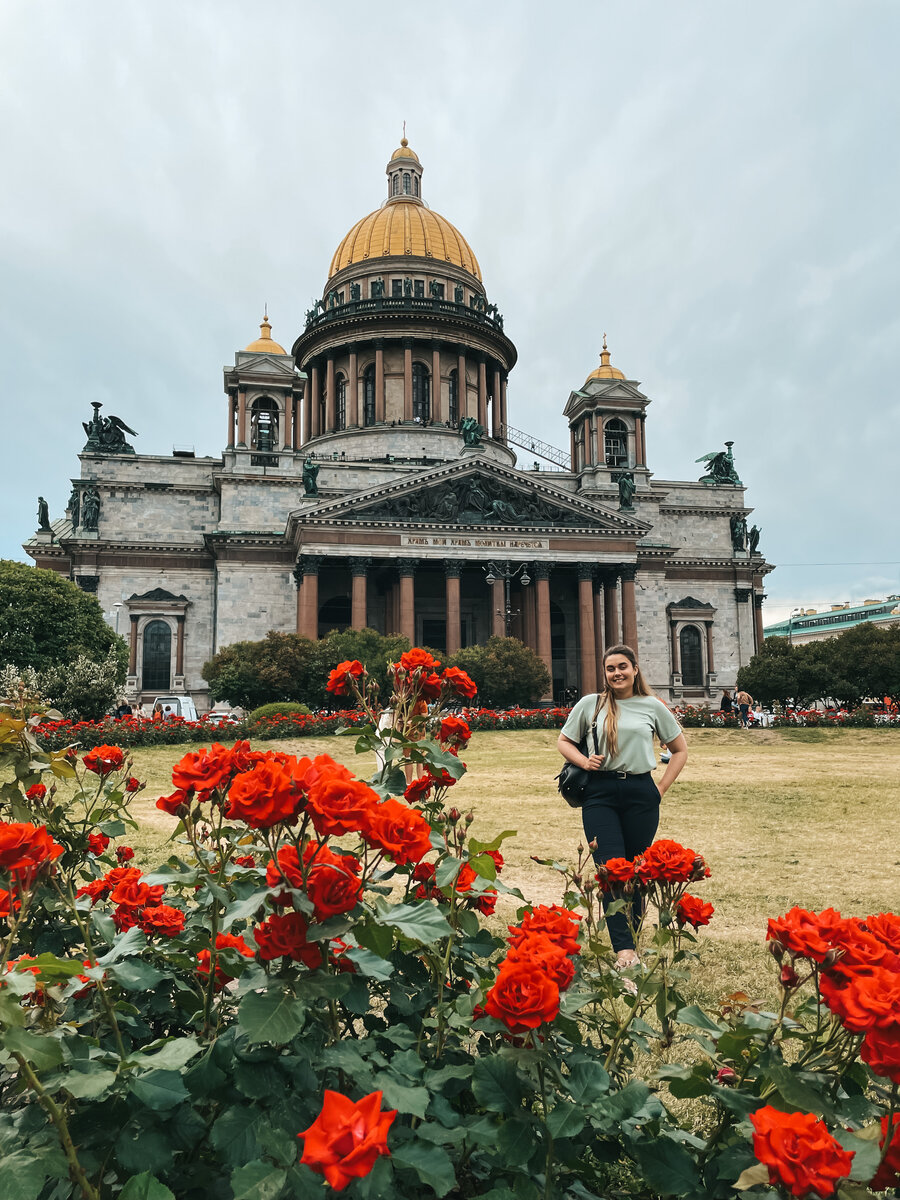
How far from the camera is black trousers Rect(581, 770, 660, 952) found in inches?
221

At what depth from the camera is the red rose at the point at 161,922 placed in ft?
10.2

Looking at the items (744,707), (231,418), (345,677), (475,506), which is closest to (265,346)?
(231,418)

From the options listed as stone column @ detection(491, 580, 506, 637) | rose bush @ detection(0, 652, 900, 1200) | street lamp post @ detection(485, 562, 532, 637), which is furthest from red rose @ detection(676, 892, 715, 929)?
stone column @ detection(491, 580, 506, 637)

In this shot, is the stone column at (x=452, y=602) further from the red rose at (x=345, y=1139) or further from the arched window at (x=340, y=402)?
the red rose at (x=345, y=1139)

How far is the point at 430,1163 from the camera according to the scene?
6.64 ft

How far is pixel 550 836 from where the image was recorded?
11453 millimetres

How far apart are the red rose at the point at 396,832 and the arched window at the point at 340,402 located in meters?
55.7

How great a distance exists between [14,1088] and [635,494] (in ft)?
170

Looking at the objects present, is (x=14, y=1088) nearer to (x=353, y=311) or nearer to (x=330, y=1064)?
(x=330, y=1064)

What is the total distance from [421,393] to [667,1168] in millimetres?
56095

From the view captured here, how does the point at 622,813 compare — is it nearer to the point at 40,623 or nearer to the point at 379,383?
the point at 40,623

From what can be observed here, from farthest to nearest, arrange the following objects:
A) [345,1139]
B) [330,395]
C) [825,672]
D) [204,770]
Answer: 1. [330,395]
2. [825,672]
3. [204,770]
4. [345,1139]

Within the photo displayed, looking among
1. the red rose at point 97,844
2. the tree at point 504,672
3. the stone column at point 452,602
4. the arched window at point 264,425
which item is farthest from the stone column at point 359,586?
the red rose at point 97,844

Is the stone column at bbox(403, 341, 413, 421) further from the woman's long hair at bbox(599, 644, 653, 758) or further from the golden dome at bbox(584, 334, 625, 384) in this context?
the woman's long hair at bbox(599, 644, 653, 758)
